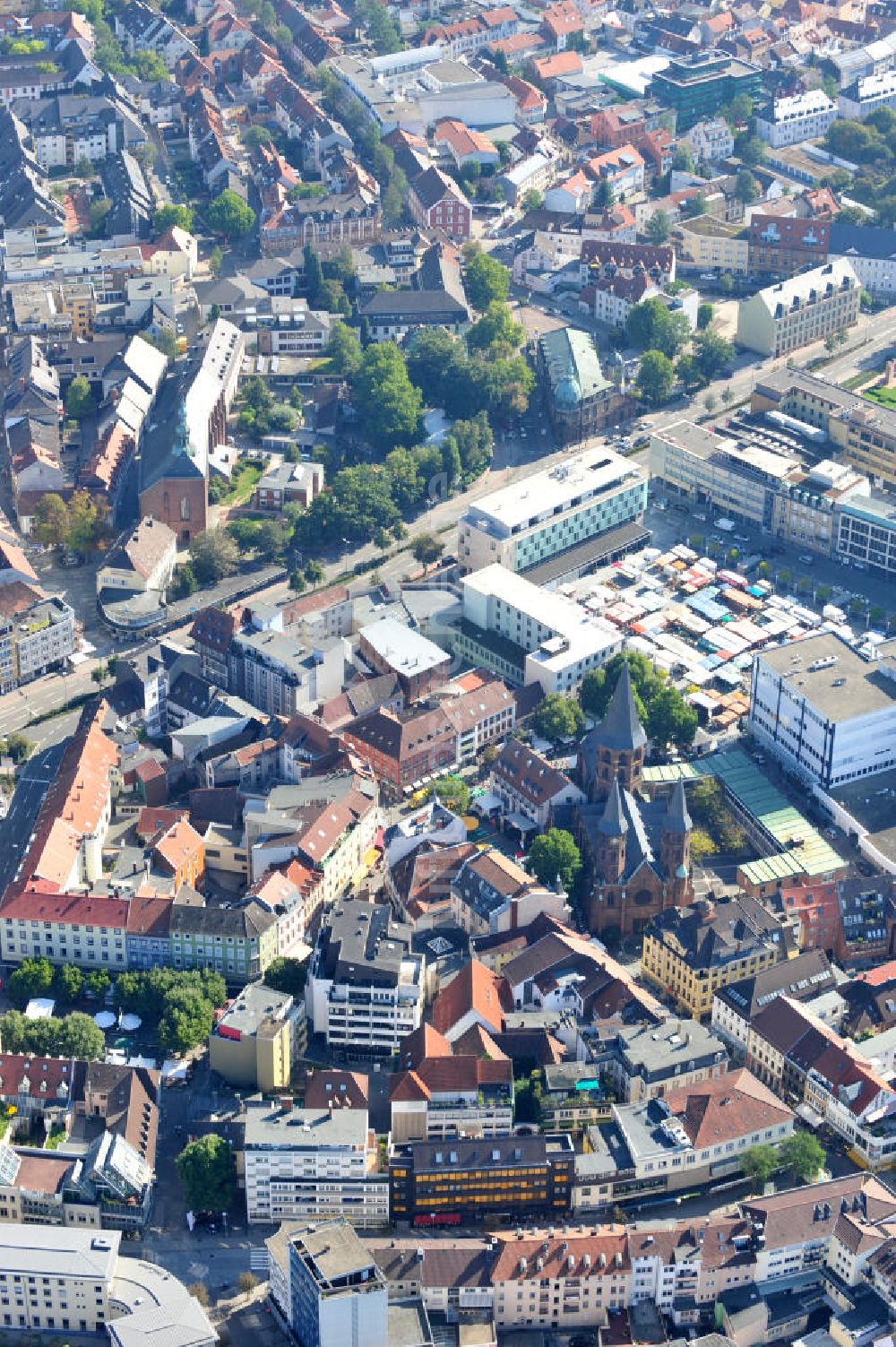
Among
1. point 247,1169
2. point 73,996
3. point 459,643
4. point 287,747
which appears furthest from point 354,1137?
point 459,643

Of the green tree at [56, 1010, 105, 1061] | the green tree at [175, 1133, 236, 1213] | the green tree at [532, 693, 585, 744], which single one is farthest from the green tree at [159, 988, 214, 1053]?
the green tree at [532, 693, 585, 744]

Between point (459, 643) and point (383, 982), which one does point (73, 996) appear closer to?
point (383, 982)

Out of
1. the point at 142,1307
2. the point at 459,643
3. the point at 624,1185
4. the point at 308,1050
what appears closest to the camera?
the point at 142,1307

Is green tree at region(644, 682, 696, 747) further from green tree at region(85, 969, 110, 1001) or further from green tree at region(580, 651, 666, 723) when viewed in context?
green tree at region(85, 969, 110, 1001)

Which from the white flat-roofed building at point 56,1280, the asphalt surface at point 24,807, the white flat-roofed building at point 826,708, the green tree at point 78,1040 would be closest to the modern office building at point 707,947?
the white flat-roofed building at point 826,708

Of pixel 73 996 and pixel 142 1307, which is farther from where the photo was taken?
pixel 73 996

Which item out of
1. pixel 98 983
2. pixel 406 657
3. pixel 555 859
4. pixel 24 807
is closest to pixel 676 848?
pixel 555 859
